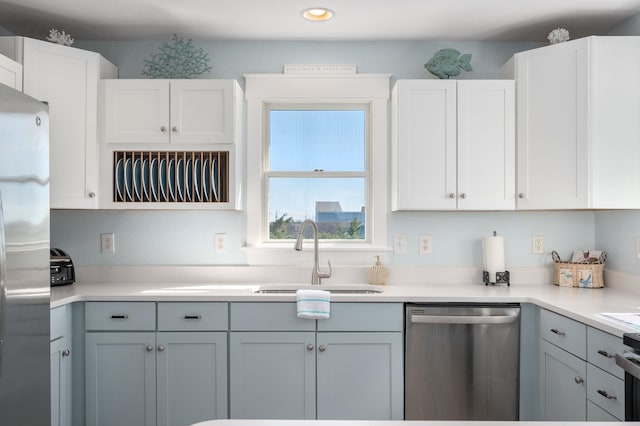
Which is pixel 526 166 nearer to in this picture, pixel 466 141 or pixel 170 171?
pixel 466 141

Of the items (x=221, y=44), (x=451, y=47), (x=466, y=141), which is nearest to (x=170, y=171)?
(x=221, y=44)

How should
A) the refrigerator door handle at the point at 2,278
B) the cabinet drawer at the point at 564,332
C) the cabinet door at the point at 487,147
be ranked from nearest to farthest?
1. the refrigerator door handle at the point at 2,278
2. the cabinet drawer at the point at 564,332
3. the cabinet door at the point at 487,147

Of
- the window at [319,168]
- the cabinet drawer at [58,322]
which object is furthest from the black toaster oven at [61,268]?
the window at [319,168]

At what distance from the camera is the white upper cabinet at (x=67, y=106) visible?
2.54 meters

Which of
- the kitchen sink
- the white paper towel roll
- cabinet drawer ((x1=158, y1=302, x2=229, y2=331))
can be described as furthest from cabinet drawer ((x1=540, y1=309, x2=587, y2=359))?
cabinet drawer ((x1=158, y1=302, x2=229, y2=331))

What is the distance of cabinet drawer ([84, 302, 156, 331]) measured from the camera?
2490 mm

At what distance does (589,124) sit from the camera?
2520 mm

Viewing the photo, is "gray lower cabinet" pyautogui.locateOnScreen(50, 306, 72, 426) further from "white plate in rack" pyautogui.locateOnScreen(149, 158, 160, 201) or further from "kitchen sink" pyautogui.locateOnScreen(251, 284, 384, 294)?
"kitchen sink" pyautogui.locateOnScreen(251, 284, 384, 294)

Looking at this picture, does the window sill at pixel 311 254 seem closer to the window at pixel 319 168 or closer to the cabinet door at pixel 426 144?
the window at pixel 319 168

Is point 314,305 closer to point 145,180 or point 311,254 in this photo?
point 311,254

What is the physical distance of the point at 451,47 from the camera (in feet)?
10.1

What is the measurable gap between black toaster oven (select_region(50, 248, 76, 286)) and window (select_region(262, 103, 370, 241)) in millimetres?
1241

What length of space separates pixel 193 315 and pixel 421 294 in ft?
3.99

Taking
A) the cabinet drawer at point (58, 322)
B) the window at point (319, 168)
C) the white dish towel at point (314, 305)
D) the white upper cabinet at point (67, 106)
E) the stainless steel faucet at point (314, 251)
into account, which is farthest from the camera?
the window at point (319, 168)
